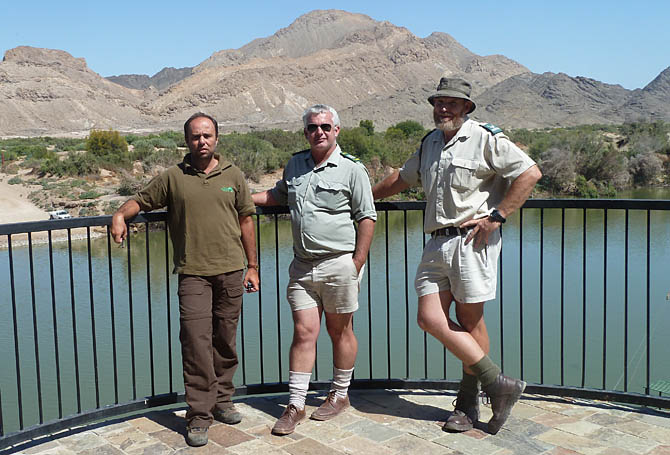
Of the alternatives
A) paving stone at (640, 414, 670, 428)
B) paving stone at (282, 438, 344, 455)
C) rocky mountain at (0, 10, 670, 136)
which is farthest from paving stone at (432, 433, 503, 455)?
rocky mountain at (0, 10, 670, 136)

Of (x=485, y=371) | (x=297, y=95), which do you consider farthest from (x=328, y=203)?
(x=297, y=95)

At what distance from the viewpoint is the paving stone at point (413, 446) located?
3131 millimetres

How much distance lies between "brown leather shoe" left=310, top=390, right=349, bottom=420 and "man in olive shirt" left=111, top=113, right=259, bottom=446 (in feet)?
1.80

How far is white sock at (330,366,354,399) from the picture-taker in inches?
142

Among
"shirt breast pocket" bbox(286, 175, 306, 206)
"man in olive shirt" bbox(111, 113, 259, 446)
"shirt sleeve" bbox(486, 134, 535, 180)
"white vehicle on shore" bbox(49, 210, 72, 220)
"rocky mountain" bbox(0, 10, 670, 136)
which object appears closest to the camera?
"shirt sleeve" bbox(486, 134, 535, 180)

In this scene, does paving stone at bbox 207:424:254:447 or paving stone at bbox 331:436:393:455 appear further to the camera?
paving stone at bbox 207:424:254:447

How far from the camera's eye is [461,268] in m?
3.18

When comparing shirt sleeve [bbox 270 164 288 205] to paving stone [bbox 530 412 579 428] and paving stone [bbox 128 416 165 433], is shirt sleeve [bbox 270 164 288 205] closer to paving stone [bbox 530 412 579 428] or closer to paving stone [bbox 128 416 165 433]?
paving stone [bbox 128 416 165 433]

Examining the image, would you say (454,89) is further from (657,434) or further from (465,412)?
(657,434)

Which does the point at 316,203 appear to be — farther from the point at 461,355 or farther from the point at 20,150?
the point at 20,150

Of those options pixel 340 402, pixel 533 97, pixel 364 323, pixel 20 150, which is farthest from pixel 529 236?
pixel 533 97

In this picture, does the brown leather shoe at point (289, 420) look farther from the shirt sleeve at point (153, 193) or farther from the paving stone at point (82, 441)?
the shirt sleeve at point (153, 193)

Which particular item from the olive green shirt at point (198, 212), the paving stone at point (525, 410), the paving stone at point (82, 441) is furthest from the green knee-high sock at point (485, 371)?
the paving stone at point (82, 441)

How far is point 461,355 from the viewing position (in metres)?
3.27
